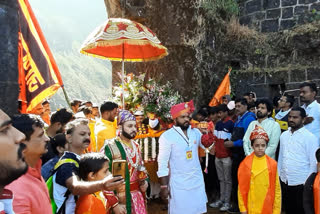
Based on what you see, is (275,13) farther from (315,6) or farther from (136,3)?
(136,3)

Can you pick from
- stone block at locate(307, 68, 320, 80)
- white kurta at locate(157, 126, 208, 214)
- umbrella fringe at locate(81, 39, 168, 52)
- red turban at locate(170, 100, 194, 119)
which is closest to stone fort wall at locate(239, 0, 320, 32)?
stone block at locate(307, 68, 320, 80)

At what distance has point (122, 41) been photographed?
224 inches

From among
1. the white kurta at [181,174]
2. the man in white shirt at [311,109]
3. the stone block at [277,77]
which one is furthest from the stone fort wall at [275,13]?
the white kurta at [181,174]

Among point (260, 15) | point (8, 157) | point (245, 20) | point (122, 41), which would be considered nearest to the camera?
point (8, 157)

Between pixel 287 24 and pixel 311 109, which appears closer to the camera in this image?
pixel 311 109

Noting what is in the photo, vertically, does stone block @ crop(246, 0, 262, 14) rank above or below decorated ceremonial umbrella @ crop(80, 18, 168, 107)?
above

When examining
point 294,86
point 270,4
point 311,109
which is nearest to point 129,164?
point 311,109

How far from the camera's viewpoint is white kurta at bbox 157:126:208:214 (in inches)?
175

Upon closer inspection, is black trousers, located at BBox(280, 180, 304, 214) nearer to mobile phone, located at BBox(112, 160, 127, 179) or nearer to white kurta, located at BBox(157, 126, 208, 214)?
white kurta, located at BBox(157, 126, 208, 214)

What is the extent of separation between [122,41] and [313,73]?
4582mm

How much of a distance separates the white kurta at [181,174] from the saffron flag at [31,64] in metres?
1.79

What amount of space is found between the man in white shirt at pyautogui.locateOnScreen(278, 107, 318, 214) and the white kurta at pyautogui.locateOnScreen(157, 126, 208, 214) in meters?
1.21

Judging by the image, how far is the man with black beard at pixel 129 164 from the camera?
12.2 feet

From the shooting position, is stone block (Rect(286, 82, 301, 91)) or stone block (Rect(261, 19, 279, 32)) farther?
stone block (Rect(261, 19, 279, 32))
